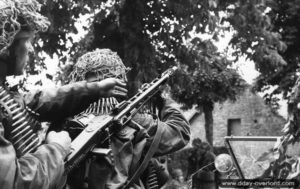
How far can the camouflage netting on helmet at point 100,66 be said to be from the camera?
11.3 feet

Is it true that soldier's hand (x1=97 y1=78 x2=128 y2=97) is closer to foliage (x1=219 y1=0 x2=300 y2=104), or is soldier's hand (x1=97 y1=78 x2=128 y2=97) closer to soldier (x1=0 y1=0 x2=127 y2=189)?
soldier (x1=0 y1=0 x2=127 y2=189)

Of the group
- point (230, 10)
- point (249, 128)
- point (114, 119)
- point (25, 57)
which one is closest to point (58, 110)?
point (114, 119)

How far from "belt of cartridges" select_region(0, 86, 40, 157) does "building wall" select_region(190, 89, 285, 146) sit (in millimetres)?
23905

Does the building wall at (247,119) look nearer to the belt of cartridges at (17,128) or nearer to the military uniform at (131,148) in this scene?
the military uniform at (131,148)

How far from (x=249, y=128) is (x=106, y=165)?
25.1m

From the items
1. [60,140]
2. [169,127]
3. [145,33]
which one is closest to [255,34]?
[145,33]

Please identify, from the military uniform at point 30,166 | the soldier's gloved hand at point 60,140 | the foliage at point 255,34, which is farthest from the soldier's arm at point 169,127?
the foliage at point 255,34

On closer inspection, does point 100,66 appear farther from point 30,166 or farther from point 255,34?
point 255,34

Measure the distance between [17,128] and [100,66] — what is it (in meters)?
1.35

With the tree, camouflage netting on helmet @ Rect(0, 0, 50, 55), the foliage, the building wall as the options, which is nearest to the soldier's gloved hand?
camouflage netting on helmet @ Rect(0, 0, 50, 55)

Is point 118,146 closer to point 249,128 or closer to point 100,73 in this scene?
point 100,73

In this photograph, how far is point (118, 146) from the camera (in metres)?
3.18

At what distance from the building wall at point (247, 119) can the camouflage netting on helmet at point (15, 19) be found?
2385cm

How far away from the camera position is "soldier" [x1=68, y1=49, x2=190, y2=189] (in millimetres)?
3094
